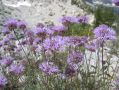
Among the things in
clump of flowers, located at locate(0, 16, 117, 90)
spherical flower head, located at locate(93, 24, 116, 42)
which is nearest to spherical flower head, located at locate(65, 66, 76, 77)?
clump of flowers, located at locate(0, 16, 117, 90)

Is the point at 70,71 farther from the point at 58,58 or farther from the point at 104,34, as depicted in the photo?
the point at 58,58

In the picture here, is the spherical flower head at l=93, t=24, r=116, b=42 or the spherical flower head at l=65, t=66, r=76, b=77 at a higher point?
the spherical flower head at l=93, t=24, r=116, b=42

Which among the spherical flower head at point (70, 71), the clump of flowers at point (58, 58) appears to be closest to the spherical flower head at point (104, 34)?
the clump of flowers at point (58, 58)

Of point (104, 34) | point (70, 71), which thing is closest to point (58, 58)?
point (70, 71)

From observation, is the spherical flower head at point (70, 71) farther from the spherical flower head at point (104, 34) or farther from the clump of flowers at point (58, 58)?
the spherical flower head at point (104, 34)

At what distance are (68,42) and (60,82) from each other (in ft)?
1.39

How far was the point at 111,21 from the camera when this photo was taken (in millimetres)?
12492

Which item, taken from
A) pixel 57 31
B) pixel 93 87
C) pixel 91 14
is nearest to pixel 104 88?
pixel 93 87

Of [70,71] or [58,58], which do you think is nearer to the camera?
[70,71]

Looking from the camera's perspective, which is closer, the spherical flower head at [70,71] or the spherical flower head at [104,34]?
the spherical flower head at [104,34]

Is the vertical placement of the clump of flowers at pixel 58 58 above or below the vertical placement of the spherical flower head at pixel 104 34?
below

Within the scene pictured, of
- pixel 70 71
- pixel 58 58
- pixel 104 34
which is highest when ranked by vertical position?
pixel 104 34

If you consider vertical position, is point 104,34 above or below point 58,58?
above

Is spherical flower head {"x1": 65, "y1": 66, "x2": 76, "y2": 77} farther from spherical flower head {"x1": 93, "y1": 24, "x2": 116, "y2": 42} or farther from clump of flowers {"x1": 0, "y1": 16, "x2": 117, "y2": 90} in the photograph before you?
spherical flower head {"x1": 93, "y1": 24, "x2": 116, "y2": 42}
